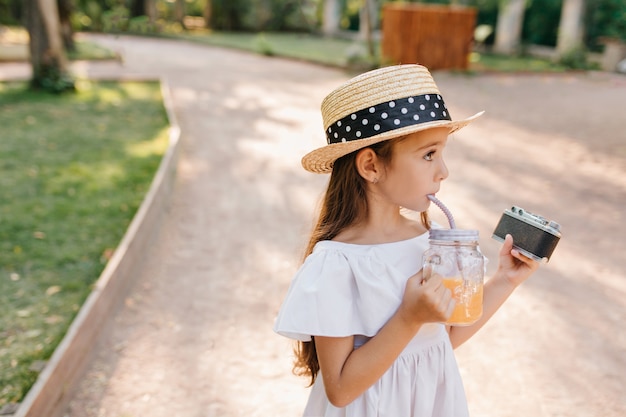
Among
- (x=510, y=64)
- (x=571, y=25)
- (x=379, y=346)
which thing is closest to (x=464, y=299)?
(x=379, y=346)

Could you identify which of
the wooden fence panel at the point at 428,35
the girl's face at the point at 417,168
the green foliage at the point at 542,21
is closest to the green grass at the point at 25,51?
the wooden fence panel at the point at 428,35

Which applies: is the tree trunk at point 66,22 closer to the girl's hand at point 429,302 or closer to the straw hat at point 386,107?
the straw hat at point 386,107

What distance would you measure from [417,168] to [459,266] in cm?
31

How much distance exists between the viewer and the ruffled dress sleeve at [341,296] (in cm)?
157

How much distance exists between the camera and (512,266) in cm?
180

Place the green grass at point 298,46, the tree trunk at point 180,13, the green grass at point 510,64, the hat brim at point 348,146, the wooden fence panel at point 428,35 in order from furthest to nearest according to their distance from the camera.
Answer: the tree trunk at point 180,13 < the green grass at point 298,46 < the green grass at point 510,64 < the wooden fence panel at point 428,35 < the hat brim at point 348,146

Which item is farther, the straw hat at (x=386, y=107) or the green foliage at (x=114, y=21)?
the green foliage at (x=114, y=21)

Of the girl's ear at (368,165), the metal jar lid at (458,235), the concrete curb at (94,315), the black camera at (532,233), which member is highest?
the girl's ear at (368,165)

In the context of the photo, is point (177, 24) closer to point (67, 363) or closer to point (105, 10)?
point (105, 10)

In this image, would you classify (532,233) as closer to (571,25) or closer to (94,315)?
(94,315)

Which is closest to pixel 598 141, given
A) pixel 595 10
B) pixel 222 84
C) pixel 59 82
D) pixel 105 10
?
pixel 222 84

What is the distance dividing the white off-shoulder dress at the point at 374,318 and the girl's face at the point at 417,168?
15 cm

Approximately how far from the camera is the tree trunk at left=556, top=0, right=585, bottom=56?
60.5 ft

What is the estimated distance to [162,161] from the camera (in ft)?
21.6
